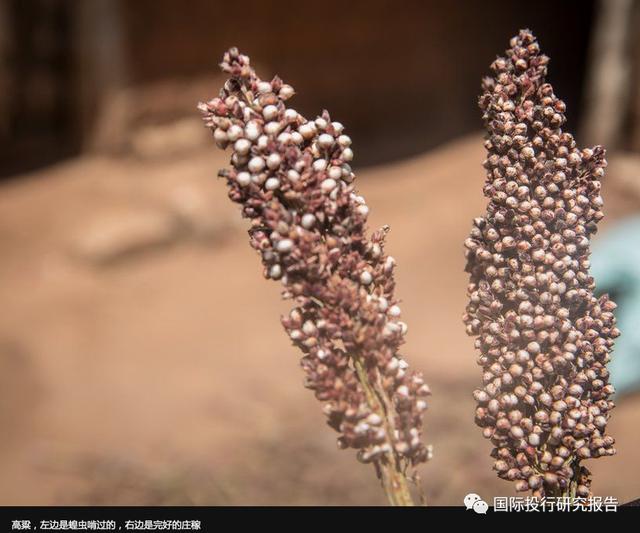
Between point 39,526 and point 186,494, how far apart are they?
1508 millimetres

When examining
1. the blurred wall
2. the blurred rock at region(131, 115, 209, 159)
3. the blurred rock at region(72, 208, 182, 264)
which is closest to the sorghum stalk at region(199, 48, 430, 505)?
the blurred wall

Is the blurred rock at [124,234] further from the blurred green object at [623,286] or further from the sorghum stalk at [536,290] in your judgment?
the sorghum stalk at [536,290]

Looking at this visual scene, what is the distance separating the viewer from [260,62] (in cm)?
394

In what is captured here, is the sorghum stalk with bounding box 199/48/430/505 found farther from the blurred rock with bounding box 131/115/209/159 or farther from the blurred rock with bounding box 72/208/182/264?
the blurred rock with bounding box 131/115/209/159

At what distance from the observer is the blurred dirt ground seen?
256 centimetres

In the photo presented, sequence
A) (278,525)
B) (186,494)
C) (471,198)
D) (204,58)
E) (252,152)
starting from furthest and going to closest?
(204,58)
(471,198)
(186,494)
(278,525)
(252,152)

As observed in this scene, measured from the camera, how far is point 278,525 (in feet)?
2.92

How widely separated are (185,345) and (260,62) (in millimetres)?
1401

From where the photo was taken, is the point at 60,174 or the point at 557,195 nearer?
the point at 557,195

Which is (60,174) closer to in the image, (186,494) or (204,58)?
(204,58)

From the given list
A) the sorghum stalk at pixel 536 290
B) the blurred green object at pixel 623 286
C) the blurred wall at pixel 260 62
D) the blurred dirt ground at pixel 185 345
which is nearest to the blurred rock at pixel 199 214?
the blurred dirt ground at pixel 185 345

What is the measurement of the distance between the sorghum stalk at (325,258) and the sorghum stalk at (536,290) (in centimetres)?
10

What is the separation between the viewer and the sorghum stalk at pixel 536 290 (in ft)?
2.62

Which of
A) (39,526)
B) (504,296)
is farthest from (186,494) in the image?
(504,296)
